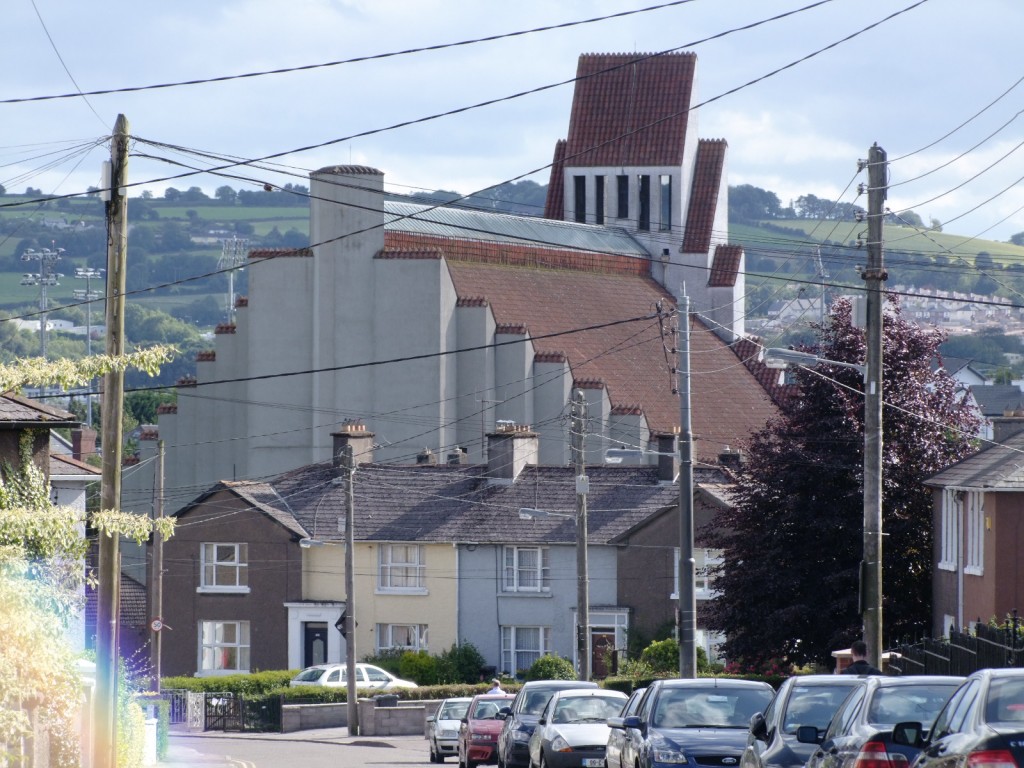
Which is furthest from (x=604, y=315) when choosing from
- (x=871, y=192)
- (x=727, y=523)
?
(x=871, y=192)

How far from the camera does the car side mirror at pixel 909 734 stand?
12703 mm

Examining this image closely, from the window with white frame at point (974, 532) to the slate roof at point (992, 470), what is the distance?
1.24 ft

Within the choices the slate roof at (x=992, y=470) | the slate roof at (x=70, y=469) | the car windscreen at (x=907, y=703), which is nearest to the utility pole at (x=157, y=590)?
the slate roof at (x=70, y=469)

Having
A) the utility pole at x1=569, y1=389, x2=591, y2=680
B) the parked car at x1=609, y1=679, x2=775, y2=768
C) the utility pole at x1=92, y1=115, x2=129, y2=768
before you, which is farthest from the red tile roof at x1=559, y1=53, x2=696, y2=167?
the parked car at x1=609, y1=679, x2=775, y2=768

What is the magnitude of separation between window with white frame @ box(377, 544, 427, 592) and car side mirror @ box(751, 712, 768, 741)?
39.4 meters

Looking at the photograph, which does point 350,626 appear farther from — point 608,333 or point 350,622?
point 608,333

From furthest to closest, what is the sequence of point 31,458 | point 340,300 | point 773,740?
point 340,300
point 31,458
point 773,740

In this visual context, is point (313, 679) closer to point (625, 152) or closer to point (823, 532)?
point (823, 532)

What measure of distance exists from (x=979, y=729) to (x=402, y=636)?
46.7 m

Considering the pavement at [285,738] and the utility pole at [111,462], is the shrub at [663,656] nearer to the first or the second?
the pavement at [285,738]

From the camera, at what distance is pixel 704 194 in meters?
97.3

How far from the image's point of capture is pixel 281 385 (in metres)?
73.1

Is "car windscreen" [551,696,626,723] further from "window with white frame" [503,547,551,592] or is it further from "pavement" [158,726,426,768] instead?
"window with white frame" [503,547,551,592]

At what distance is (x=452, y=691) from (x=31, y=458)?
2499cm
